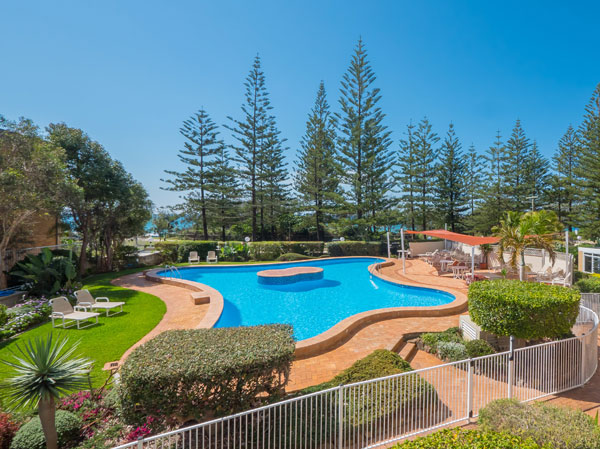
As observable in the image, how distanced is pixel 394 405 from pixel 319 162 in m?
22.6

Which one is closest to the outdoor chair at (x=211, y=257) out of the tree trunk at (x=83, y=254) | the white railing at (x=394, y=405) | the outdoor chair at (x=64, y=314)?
the tree trunk at (x=83, y=254)

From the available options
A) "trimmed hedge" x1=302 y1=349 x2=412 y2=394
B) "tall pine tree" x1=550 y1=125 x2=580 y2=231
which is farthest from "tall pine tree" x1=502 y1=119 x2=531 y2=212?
"trimmed hedge" x1=302 y1=349 x2=412 y2=394

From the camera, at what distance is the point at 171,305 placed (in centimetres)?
789

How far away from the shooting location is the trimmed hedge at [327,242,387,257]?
1809 centimetres

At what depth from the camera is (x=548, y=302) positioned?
4.12m

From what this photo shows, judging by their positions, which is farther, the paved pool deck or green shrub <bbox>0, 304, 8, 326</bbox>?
green shrub <bbox>0, 304, 8, 326</bbox>

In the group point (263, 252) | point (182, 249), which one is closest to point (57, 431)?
point (263, 252)

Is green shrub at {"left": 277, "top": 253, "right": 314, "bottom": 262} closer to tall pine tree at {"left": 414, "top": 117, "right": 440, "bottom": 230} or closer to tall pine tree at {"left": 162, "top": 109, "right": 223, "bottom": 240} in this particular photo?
tall pine tree at {"left": 162, "top": 109, "right": 223, "bottom": 240}

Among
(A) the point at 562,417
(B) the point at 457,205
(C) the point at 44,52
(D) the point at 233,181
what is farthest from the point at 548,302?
(B) the point at 457,205

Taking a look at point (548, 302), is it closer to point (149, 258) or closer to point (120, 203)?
point (120, 203)

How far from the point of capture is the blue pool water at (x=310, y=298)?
7469mm

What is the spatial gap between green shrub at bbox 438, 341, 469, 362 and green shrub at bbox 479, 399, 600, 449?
200 cm

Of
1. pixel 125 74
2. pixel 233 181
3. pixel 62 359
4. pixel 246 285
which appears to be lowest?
pixel 246 285

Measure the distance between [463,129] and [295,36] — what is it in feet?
66.1
